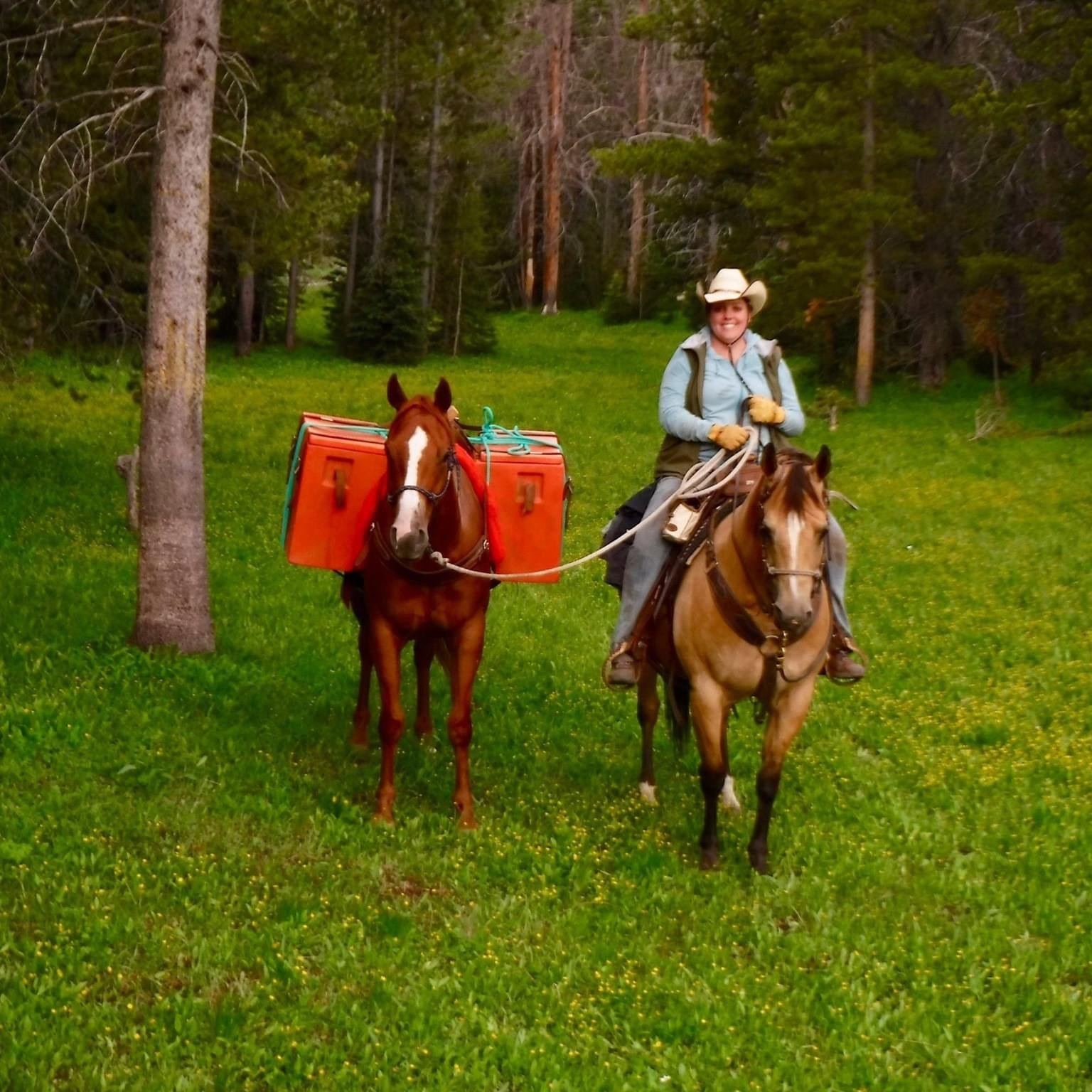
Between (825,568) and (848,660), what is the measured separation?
2.10ft

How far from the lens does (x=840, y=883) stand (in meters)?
6.70

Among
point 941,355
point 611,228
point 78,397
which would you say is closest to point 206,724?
point 78,397

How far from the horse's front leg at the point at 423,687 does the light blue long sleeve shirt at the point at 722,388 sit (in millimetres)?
2256

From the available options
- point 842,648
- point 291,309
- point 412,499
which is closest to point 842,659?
point 842,648

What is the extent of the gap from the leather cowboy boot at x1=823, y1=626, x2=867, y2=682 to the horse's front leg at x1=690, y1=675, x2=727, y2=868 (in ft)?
2.68

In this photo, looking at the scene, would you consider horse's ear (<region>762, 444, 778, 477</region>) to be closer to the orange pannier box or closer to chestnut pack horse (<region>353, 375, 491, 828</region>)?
chestnut pack horse (<region>353, 375, 491, 828</region>)

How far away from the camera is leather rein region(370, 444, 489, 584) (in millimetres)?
6652

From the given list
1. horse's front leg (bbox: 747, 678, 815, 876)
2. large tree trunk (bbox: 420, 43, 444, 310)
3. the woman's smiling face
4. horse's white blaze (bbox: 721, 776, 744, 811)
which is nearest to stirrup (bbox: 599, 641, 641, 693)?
horse's front leg (bbox: 747, 678, 815, 876)

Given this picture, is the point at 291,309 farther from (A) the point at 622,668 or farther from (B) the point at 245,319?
(A) the point at 622,668

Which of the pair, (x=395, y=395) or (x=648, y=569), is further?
(x=648, y=569)

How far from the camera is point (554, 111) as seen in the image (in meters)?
54.1

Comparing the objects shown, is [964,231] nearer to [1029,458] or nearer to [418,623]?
[1029,458]

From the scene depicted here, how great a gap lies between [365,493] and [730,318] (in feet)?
7.95

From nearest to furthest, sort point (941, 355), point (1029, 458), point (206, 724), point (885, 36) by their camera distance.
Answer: point (206, 724) → point (1029, 458) → point (885, 36) → point (941, 355)
